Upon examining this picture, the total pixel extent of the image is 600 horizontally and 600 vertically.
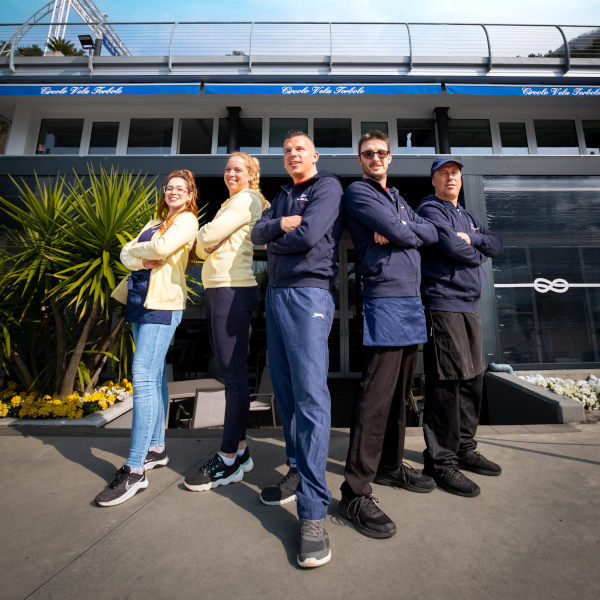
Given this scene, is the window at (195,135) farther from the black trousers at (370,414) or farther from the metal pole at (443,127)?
the black trousers at (370,414)

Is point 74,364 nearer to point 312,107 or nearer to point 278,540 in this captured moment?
point 278,540

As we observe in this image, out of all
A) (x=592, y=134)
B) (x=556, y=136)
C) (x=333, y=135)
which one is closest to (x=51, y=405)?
(x=333, y=135)

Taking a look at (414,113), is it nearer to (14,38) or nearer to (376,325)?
(376,325)

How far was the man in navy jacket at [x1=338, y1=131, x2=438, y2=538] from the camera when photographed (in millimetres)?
1572

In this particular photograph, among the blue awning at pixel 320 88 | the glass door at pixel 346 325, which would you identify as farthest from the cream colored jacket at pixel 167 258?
the blue awning at pixel 320 88

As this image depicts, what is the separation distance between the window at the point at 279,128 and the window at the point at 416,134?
224cm

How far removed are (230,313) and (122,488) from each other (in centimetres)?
97

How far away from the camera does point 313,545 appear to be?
48.3 inches

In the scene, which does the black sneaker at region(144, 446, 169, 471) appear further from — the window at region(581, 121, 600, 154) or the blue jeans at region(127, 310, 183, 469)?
the window at region(581, 121, 600, 154)

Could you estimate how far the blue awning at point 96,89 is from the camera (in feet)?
22.6

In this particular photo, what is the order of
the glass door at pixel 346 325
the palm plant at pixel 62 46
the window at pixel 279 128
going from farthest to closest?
the palm plant at pixel 62 46 < the window at pixel 279 128 < the glass door at pixel 346 325

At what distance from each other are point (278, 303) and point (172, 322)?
0.76 m

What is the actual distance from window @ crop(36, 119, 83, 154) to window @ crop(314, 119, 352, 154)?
547 cm

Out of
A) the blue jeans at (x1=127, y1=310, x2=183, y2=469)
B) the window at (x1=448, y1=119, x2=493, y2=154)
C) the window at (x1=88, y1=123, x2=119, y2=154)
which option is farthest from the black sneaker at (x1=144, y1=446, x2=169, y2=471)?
the window at (x1=448, y1=119, x2=493, y2=154)
